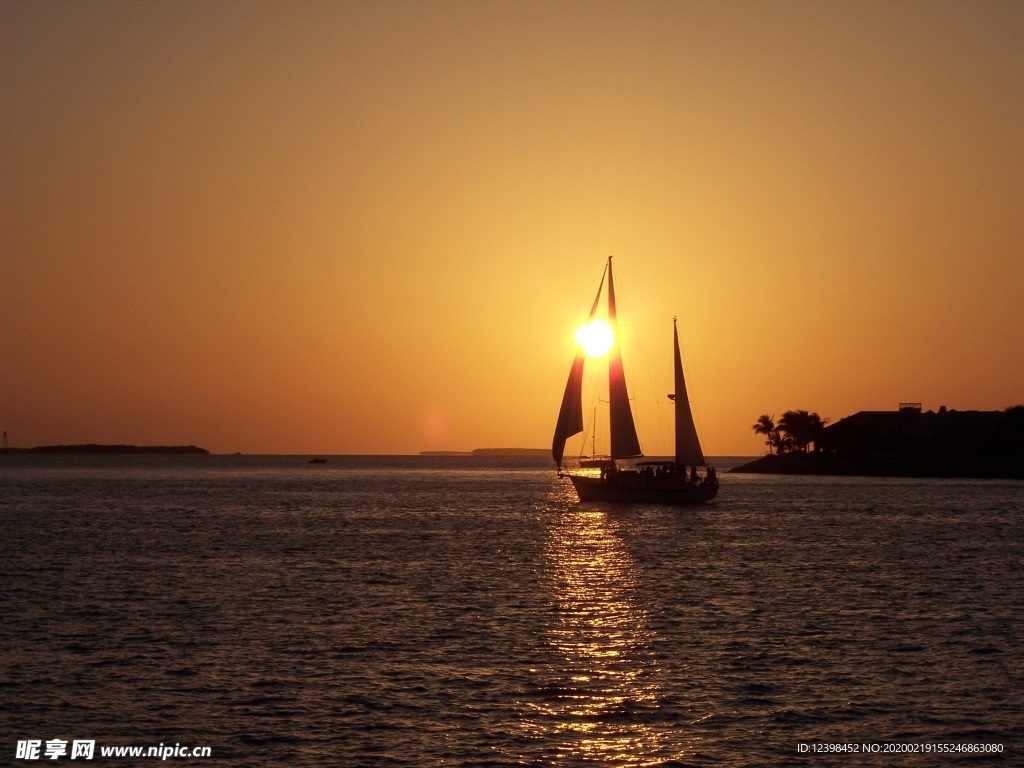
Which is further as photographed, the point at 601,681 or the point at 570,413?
the point at 570,413

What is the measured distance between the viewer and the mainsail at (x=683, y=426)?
102000mm

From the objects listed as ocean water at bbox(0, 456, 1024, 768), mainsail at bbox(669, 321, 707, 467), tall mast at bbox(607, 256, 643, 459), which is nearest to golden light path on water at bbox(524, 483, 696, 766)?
ocean water at bbox(0, 456, 1024, 768)

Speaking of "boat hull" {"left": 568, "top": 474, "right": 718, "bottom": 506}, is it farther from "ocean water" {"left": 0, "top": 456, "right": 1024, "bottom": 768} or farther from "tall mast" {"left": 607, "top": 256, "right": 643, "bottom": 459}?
"ocean water" {"left": 0, "top": 456, "right": 1024, "bottom": 768}

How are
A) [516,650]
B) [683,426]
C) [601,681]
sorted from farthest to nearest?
[683,426]
[516,650]
[601,681]

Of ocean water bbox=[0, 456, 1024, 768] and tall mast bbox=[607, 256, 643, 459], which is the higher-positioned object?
tall mast bbox=[607, 256, 643, 459]

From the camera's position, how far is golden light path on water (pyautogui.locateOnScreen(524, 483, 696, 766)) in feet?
72.1

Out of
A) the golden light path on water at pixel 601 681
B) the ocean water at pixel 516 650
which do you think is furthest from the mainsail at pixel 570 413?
the golden light path on water at pixel 601 681

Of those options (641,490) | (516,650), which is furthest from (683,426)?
(516,650)

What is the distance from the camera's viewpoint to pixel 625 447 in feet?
308

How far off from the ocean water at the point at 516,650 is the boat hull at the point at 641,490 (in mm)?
28551

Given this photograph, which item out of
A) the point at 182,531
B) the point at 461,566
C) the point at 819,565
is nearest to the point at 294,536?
the point at 182,531

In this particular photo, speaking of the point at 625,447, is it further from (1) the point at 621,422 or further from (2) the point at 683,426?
(2) the point at 683,426

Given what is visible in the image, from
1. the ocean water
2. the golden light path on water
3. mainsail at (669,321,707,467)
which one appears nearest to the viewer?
the golden light path on water

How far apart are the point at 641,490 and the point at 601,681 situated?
70.0m
